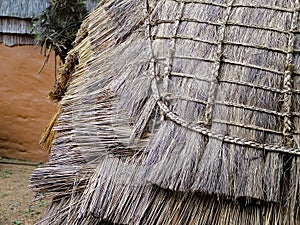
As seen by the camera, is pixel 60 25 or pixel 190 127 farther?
pixel 60 25

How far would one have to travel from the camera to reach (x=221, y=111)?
1637 millimetres

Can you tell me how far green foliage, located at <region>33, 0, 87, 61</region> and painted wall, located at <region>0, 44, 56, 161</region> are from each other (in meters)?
1.01

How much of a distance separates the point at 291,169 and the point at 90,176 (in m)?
0.69

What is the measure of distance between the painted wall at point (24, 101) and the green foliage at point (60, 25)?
1.01 metres

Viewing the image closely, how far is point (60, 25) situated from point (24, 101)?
1.44 meters

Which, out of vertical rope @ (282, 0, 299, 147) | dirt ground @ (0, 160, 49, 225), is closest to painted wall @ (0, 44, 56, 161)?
dirt ground @ (0, 160, 49, 225)

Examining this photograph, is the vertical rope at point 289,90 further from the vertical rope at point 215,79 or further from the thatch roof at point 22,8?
the thatch roof at point 22,8

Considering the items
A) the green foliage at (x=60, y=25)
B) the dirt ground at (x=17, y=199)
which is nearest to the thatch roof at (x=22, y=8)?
the green foliage at (x=60, y=25)

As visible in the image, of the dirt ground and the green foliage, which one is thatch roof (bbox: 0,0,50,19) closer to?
the green foliage

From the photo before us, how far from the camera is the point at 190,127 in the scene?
1.64 metres

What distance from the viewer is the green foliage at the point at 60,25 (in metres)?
3.75

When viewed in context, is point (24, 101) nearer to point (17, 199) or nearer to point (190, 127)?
point (17, 199)

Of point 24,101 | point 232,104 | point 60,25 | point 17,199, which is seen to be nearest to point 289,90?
point 232,104

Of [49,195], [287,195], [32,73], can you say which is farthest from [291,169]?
[32,73]
